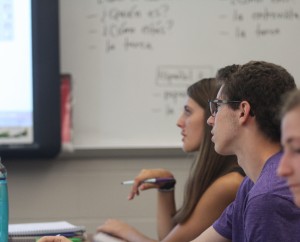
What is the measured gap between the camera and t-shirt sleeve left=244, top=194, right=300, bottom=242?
51.8 inches

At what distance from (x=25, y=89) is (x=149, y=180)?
2.51ft

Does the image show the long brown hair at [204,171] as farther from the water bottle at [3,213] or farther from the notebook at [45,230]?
the water bottle at [3,213]

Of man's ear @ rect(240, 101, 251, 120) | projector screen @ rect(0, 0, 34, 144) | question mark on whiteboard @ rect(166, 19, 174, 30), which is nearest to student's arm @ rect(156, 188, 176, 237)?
projector screen @ rect(0, 0, 34, 144)

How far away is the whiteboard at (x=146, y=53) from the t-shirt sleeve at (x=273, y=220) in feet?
4.94

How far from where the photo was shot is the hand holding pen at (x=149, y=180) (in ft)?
7.56

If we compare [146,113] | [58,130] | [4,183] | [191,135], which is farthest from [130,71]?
[4,183]

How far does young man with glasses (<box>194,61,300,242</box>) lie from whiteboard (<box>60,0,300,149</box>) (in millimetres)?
1186

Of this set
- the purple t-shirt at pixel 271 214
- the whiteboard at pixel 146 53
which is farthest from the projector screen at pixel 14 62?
the purple t-shirt at pixel 271 214

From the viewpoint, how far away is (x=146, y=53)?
2816 millimetres

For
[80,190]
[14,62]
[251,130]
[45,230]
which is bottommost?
[80,190]

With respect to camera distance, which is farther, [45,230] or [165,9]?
[165,9]

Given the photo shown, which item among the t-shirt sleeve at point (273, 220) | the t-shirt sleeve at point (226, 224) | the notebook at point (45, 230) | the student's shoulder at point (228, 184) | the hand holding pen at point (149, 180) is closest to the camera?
the t-shirt sleeve at point (273, 220)

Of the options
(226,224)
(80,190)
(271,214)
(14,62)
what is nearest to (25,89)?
(14,62)

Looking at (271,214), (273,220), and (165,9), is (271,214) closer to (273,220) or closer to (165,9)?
(273,220)
